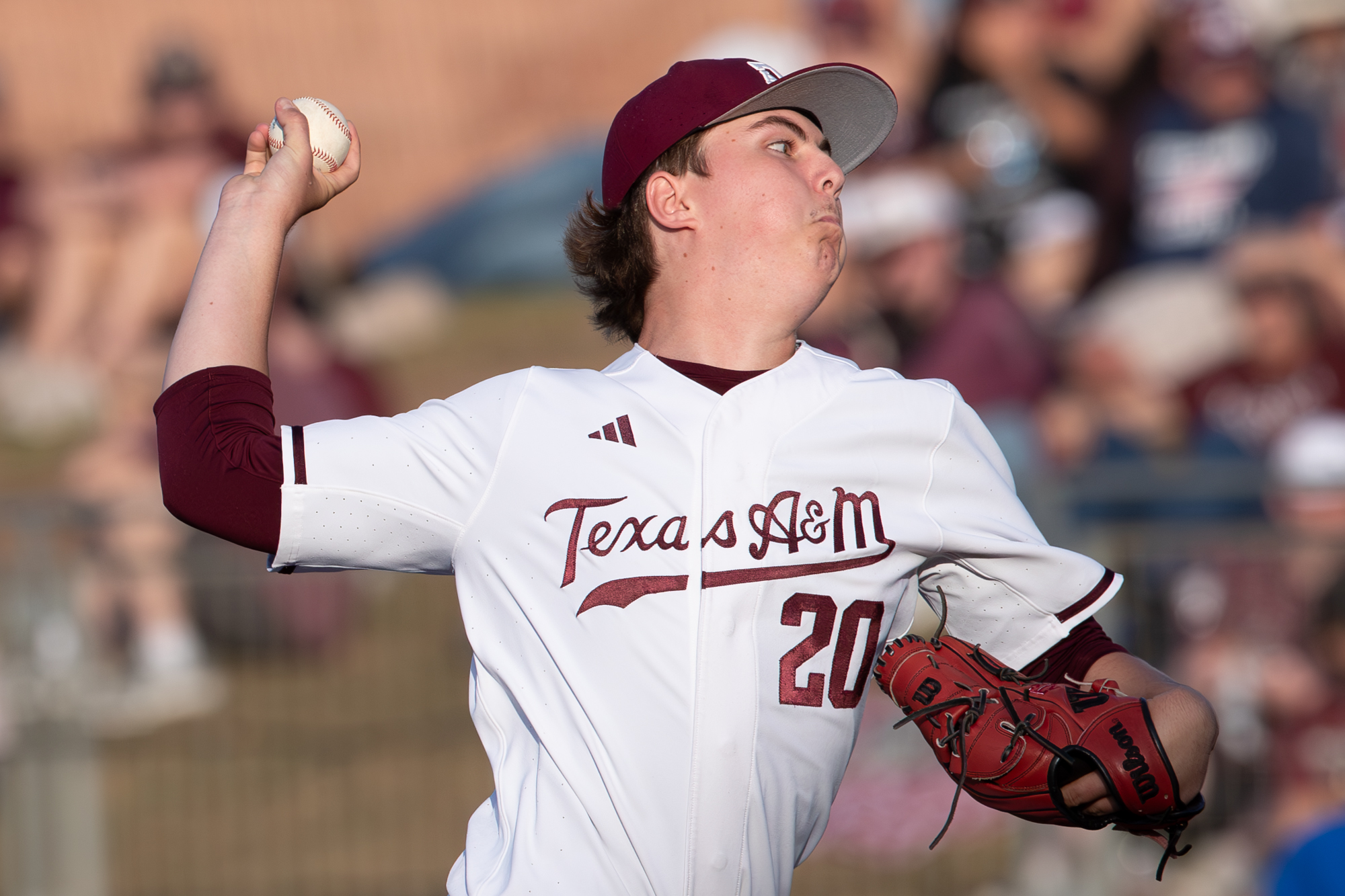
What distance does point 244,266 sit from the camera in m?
2.13

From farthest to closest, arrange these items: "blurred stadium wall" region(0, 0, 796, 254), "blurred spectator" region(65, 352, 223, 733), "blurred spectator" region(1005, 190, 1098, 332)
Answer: "blurred stadium wall" region(0, 0, 796, 254)
"blurred spectator" region(1005, 190, 1098, 332)
"blurred spectator" region(65, 352, 223, 733)

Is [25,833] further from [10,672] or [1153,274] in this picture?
[1153,274]

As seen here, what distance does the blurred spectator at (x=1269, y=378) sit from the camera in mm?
6754

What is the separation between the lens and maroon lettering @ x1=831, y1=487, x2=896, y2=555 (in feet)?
7.20

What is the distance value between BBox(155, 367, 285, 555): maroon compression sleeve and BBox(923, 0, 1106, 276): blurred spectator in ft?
22.8

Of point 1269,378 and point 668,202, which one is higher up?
point 668,202

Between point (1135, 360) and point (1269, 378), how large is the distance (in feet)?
3.26

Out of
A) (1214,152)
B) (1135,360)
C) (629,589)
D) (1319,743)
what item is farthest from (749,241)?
(1214,152)

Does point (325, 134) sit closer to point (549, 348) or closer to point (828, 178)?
point (828, 178)

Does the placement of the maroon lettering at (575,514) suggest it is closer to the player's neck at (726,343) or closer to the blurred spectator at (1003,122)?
the player's neck at (726,343)

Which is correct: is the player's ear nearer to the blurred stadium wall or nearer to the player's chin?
the player's chin

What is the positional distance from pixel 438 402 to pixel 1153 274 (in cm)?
699

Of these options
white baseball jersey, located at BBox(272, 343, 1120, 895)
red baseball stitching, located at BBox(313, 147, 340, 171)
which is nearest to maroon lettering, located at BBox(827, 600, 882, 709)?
white baseball jersey, located at BBox(272, 343, 1120, 895)

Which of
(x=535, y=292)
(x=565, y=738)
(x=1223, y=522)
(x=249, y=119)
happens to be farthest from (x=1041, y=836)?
(x=249, y=119)
